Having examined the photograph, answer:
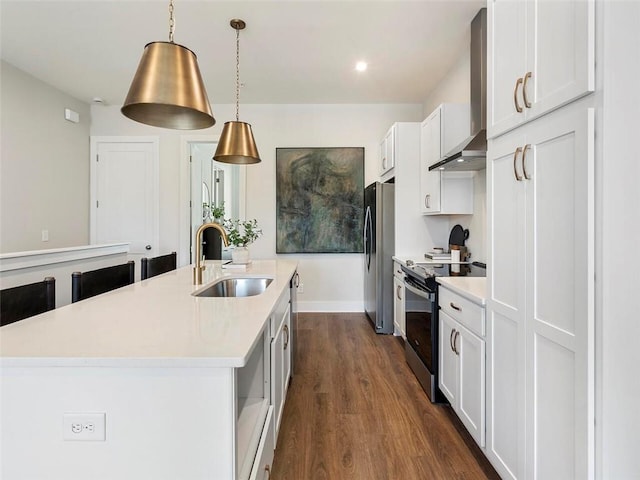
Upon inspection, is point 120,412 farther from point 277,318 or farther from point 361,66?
point 361,66

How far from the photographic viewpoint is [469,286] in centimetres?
190

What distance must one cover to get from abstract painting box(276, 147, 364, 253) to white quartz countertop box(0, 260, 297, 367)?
283 centimetres

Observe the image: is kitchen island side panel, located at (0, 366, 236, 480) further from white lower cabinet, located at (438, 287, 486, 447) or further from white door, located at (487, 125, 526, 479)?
white lower cabinet, located at (438, 287, 486, 447)

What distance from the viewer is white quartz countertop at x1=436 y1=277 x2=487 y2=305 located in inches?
65.0

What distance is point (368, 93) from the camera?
4.02 m

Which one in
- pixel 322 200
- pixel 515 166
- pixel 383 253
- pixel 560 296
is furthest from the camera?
pixel 322 200

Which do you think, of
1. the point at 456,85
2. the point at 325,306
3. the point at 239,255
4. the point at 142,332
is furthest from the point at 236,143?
the point at 325,306

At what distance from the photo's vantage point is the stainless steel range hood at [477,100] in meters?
2.31

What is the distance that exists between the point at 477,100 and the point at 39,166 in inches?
175

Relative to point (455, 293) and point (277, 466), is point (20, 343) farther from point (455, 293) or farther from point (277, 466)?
point (455, 293)

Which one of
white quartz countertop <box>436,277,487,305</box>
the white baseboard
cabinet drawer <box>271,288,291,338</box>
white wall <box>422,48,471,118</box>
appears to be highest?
white wall <box>422,48,471,118</box>

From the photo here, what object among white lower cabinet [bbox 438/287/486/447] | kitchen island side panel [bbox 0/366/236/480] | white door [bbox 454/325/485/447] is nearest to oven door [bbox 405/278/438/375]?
white lower cabinet [bbox 438/287/486/447]

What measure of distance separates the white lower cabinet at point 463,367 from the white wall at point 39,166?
4.12m

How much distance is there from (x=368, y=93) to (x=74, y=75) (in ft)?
10.7
